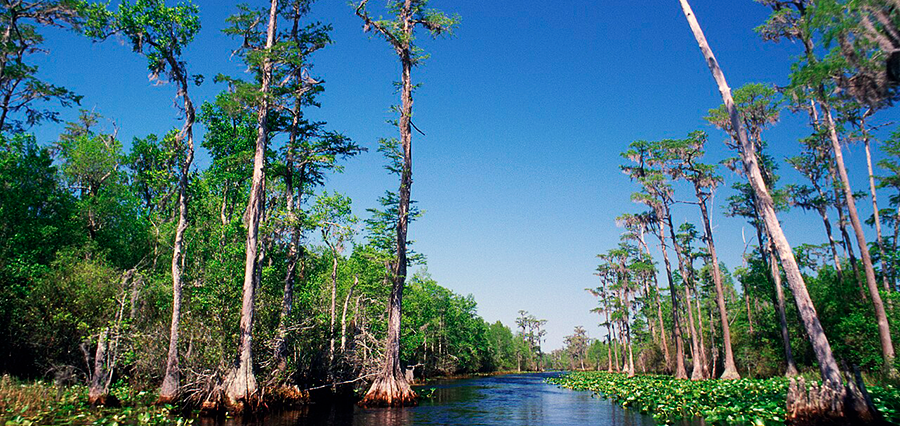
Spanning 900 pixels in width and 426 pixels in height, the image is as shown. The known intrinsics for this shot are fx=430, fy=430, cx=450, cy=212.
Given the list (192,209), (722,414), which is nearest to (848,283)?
(722,414)

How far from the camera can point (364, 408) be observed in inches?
671

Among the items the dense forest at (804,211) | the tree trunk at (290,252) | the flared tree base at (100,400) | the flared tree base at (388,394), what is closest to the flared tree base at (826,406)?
the dense forest at (804,211)

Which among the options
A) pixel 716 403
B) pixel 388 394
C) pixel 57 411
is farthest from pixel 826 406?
pixel 57 411

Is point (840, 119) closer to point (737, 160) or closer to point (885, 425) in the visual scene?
point (885, 425)

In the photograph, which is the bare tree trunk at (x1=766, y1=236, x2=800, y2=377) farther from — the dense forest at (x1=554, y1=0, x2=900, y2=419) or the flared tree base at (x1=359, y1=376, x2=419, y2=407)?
the flared tree base at (x1=359, y1=376, x2=419, y2=407)

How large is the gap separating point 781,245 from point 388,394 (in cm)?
1460

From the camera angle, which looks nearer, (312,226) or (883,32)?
(883,32)

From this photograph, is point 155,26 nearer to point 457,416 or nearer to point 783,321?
point 457,416

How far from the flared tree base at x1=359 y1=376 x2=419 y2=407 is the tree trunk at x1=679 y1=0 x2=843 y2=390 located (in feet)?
45.4

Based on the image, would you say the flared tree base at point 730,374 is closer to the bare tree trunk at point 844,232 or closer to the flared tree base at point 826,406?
the bare tree trunk at point 844,232

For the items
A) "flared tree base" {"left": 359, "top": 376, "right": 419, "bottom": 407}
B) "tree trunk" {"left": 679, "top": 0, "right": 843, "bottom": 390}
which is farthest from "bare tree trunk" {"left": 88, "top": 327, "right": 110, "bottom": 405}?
"tree trunk" {"left": 679, "top": 0, "right": 843, "bottom": 390}

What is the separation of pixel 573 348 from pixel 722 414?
119488 mm

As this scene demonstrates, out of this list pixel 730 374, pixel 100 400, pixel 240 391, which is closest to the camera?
pixel 100 400

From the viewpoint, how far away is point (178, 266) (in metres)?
15.8
